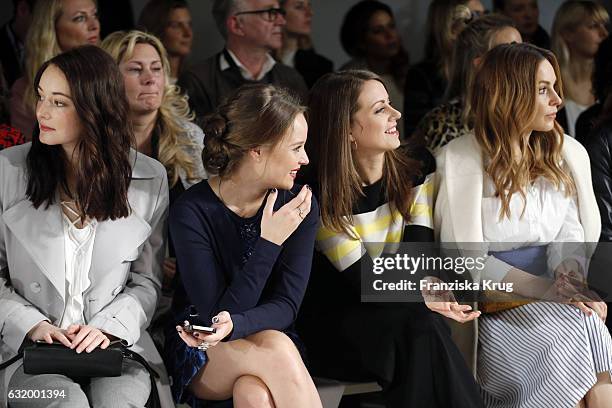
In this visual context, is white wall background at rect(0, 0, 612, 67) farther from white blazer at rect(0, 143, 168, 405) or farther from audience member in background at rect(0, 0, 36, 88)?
white blazer at rect(0, 143, 168, 405)

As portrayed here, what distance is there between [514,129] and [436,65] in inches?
51.4

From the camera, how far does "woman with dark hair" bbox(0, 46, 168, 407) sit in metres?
2.94

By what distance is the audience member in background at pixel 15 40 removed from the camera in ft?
14.3

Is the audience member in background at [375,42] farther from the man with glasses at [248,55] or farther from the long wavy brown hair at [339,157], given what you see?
the long wavy brown hair at [339,157]

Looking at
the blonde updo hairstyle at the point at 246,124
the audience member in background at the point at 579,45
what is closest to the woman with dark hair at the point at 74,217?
→ the blonde updo hairstyle at the point at 246,124

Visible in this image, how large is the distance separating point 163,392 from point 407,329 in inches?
26.9

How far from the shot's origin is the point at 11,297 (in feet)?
9.68

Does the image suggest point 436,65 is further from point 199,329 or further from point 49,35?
point 199,329

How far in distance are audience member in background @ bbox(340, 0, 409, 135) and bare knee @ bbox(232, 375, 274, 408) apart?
237 centimetres

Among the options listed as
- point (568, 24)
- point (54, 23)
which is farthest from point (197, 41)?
point (568, 24)

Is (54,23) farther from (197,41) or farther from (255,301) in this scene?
(255,301)

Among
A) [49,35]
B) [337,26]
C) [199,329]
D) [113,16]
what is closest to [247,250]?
[199,329]

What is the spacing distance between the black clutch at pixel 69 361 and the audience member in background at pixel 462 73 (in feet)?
4.91

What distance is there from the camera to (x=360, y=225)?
10.7ft
